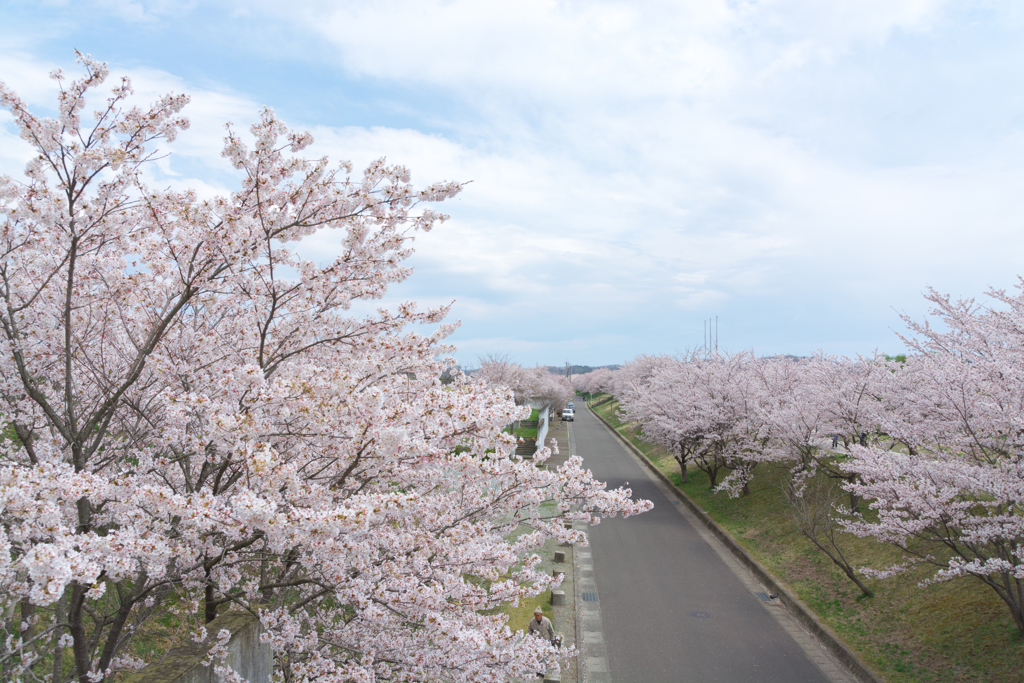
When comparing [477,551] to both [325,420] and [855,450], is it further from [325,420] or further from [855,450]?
[855,450]

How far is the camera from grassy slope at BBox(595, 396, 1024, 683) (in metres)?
8.66

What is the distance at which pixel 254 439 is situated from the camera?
3803mm

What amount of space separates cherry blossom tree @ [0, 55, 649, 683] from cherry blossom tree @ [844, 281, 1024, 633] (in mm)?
6296

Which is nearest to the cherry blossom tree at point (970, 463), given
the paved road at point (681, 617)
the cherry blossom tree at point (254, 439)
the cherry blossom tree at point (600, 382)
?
the paved road at point (681, 617)

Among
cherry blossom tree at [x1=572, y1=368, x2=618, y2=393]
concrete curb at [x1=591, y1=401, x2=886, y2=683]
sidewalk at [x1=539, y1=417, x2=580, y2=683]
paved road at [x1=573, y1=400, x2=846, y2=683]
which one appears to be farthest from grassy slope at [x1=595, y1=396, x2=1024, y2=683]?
cherry blossom tree at [x1=572, y1=368, x2=618, y2=393]

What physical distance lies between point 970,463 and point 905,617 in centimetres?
342

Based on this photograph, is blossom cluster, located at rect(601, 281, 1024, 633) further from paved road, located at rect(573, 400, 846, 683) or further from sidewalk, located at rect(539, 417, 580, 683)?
sidewalk, located at rect(539, 417, 580, 683)

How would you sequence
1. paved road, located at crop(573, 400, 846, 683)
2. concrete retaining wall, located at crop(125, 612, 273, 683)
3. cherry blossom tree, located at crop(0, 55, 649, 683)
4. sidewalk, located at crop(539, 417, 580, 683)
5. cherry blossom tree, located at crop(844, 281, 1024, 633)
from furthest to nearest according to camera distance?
1. paved road, located at crop(573, 400, 846, 683)
2. sidewalk, located at crop(539, 417, 580, 683)
3. cherry blossom tree, located at crop(844, 281, 1024, 633)
4. concrete retaining wall, located at crop(125, 612, 273, 683)
5. cherry blossom tree, located at crop(0, 55, 649, 683)

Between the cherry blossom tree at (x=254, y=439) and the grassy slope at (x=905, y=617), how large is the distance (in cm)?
760

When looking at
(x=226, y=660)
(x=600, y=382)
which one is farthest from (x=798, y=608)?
(x=600, y=382)

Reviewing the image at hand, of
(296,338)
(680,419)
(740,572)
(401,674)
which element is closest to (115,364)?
(296,338)

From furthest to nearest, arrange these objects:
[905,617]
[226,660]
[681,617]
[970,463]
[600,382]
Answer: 1. [600,382]
2. [681,617]
3. [905,617]
4. [970,463]
5. [226,660]

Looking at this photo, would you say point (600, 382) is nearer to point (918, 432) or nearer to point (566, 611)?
point (566, 611)

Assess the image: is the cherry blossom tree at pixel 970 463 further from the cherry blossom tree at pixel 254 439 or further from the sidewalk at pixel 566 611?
the cherry blossom tree at pixel 254 439
